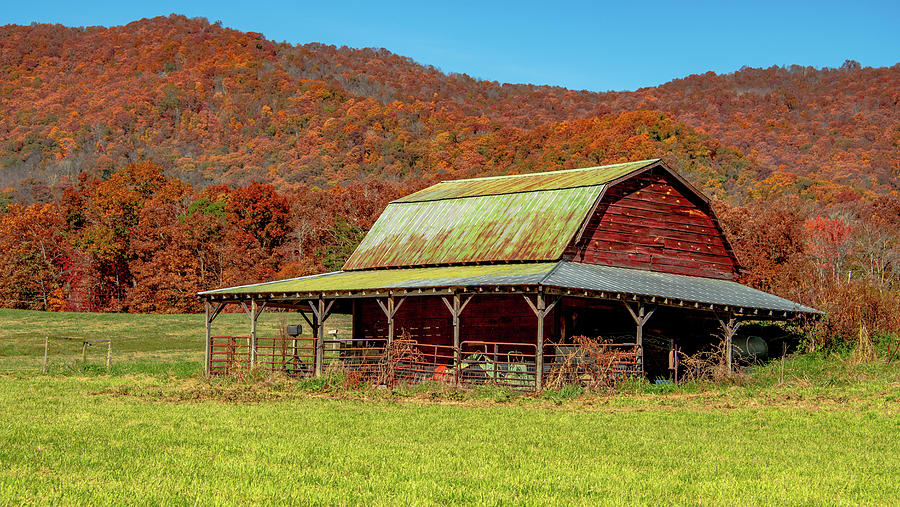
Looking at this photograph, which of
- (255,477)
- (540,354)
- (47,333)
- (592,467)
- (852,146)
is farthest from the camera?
(852,146)

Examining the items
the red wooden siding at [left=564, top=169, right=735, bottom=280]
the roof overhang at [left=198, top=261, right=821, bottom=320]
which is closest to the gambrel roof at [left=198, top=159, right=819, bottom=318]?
the roof overhang at [left=198, top=261, right=821, bottom=320]

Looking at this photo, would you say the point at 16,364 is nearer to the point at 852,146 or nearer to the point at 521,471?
the point at 521,471

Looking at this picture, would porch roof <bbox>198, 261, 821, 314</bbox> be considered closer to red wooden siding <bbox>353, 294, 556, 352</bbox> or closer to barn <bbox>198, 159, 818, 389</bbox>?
barn <bbox>198, 159, 818, 389</bbox>

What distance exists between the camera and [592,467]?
1270 cm

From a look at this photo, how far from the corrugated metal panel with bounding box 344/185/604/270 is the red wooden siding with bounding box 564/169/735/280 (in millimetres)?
824

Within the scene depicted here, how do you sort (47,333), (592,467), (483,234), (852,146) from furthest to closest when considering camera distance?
(852,146) → (47,333) → (483,234) → (592,467)

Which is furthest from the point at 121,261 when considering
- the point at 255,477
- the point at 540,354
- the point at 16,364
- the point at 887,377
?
the point at 255,477

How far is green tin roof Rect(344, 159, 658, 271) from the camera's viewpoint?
3052 centimetres

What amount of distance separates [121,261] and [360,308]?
44.6 meters

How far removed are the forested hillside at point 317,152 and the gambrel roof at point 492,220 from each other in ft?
28.2

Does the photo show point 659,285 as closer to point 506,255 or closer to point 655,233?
point 655,233

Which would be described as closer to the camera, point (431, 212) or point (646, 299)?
point (646, 299)

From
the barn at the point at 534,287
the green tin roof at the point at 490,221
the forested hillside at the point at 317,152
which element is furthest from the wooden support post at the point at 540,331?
the forested hillside at the point at 317,152

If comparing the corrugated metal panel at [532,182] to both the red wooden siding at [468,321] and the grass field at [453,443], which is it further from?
the grass field at [453,443]
